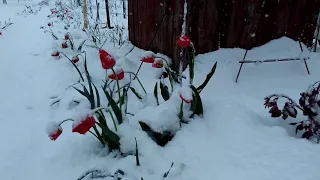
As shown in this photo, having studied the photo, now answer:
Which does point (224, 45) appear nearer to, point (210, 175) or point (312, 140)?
point (312, 140)

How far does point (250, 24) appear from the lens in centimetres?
243

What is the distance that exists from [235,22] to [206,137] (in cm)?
122

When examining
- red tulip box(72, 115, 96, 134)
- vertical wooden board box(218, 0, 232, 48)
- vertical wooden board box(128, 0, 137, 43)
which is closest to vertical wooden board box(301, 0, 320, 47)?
vertical wooden board box(218, 0, 232, 48)

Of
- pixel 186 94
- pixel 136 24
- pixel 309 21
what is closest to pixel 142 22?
pixel 136 24

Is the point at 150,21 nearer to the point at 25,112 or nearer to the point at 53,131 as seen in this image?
the point at 25,112

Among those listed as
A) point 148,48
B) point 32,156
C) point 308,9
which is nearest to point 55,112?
point 32,156

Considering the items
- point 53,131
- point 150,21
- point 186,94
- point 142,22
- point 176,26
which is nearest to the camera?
point 53,131

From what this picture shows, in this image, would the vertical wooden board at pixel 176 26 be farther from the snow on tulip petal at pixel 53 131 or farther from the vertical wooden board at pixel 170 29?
the snow on tulip petal at pixel 53 131

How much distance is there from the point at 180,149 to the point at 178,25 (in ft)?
4.54

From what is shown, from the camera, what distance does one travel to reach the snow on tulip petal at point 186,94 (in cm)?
155

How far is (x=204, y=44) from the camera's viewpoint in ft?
8.28

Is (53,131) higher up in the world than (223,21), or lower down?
lower down

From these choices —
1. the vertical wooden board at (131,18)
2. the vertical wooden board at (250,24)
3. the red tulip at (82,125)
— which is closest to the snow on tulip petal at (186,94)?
the red tulip at (82,125)

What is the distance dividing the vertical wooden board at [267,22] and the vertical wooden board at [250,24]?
0.03 meters
